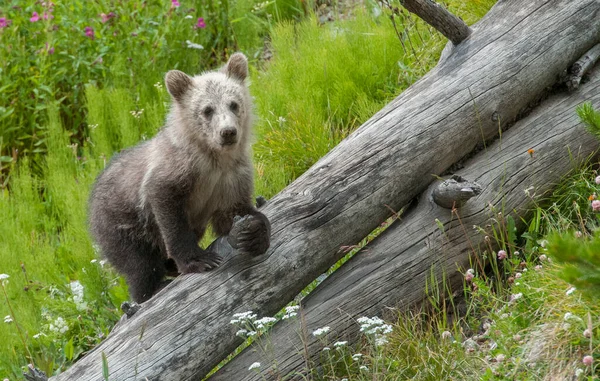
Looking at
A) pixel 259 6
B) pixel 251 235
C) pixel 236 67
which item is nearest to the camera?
pixel 251 235

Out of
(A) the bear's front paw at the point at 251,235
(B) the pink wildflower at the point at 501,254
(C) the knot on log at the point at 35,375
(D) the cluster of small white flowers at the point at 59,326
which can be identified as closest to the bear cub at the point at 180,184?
(A) the bear's front paw at the point at 251,235

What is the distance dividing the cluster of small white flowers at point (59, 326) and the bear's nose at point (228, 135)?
6.61ft

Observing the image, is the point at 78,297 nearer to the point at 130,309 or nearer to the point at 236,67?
the point at 130,309

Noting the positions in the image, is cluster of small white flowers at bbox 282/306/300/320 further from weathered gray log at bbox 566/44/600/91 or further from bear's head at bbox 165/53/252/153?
weathered gray log at bbox 566/44/600/91

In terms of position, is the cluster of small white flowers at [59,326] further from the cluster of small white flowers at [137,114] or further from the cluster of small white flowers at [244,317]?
the cluster of small white flowers at [137,114]

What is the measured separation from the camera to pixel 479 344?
4.73 meters

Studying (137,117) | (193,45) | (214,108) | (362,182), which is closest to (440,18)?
(362,182)

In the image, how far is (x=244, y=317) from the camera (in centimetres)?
427

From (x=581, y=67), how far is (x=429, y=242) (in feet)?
4.92

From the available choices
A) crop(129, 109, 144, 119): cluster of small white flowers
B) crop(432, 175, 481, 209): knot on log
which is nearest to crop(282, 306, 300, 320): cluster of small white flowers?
crop(432, 175, 481, 209): knot on log

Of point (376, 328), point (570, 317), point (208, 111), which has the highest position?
point (208, 111)

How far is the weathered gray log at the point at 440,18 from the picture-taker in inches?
206

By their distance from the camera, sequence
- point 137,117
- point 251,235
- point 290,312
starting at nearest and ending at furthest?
point 290,312
point 251,235
point 137,117

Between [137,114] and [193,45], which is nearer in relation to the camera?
[137,114]
